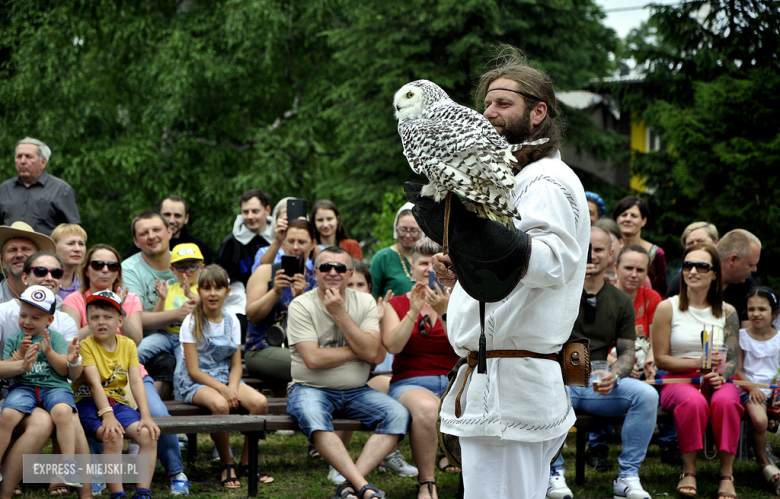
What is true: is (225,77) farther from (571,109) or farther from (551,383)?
(551,383)

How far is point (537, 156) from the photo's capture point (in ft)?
7.59

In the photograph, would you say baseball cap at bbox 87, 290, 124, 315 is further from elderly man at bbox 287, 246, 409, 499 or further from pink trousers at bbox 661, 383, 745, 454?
pink trousers at bbox 661, 383, 745, 454

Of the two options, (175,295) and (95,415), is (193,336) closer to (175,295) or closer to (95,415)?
(175,295)

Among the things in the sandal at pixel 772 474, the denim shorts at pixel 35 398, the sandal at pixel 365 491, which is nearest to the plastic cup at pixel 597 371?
the sandal at pixel 772 474

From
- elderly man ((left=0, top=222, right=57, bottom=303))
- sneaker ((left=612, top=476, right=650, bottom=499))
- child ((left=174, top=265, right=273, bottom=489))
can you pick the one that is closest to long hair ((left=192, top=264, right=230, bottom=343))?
child ((left=174, top=265, right=273, bottom=489))

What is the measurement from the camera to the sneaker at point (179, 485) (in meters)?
4.39

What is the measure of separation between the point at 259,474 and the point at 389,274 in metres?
1.81

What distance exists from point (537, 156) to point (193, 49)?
11555 millimetres

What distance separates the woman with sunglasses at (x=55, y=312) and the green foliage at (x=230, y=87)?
7.34 metres

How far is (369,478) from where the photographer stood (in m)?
4.92

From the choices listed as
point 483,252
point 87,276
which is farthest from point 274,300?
point 483,252

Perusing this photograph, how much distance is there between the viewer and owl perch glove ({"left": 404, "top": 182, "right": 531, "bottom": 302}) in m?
1.95

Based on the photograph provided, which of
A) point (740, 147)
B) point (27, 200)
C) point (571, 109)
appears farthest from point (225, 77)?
point (740, 147)

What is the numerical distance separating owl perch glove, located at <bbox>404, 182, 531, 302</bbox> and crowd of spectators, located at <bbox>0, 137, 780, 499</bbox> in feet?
8.07
